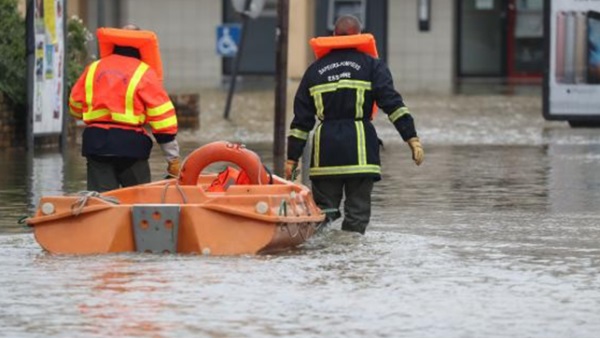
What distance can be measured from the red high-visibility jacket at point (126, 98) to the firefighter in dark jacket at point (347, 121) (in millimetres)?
909

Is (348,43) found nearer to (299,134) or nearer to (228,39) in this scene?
(299,134)

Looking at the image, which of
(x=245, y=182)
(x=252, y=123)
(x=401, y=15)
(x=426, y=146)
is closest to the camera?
(x=245, y=182)

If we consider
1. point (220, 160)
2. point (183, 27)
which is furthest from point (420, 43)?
point (220, 160)

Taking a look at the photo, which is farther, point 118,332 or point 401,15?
point 401,15

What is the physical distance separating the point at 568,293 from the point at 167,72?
3502cm

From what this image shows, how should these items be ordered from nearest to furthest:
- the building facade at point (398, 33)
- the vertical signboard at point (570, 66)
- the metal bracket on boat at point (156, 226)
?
the metal bracket on boat at point (156, 226) → the vertical signboard at point (570, 66) → the building facade at point (398, 33)

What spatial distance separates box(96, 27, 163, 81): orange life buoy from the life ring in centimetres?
72

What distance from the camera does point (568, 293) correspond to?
1041cm

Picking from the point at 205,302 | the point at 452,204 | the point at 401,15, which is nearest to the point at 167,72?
the point at 401,15

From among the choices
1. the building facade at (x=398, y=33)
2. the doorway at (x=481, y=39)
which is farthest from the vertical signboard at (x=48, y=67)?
the doorway at (x=481, y=39)

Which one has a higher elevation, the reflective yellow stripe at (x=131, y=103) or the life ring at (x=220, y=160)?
the reflective yellow stripe at (x=131, y=103)

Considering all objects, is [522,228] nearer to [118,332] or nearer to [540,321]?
[540,321]

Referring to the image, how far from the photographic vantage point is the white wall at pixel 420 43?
44.0 metres

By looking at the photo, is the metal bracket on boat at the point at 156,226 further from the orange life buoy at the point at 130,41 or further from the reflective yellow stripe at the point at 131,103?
the orange life buoy at the point at 130,41
